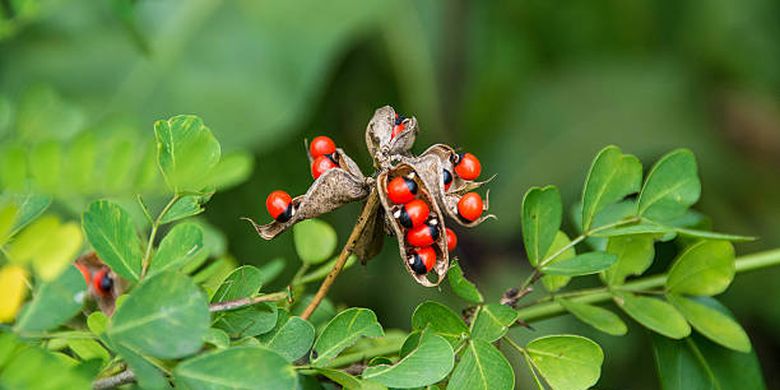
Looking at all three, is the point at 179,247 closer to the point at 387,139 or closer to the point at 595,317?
the point at 387,139

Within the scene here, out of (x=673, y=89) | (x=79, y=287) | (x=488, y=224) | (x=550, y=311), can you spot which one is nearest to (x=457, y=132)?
(x=488, y=224)

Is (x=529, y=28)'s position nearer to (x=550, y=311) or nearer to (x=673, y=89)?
(x=673, y=89)

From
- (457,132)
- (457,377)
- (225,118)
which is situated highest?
(457,377)

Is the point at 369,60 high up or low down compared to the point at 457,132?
up

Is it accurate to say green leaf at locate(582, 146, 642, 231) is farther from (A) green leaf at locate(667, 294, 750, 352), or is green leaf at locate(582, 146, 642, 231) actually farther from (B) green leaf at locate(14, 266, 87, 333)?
(B) green leaf at locate(14, 266, 87, 333)

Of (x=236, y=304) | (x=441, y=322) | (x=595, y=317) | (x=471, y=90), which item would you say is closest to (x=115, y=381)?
(x=236, y=304)

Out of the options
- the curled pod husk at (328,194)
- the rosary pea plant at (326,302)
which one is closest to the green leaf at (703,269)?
the rosary pea plant at (326,302)

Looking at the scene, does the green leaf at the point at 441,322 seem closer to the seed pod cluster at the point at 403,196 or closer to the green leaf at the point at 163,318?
the seed pod cluster at the point at 403,196

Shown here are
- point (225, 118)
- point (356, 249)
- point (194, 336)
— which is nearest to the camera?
point (194, 336)
